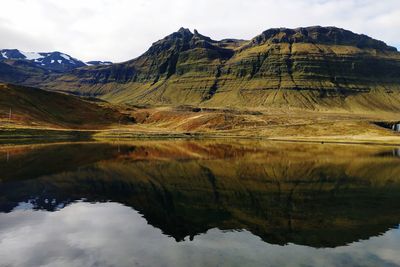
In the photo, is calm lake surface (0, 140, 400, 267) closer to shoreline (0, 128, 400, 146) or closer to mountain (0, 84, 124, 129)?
shoreline (0, 128, 400, 146)

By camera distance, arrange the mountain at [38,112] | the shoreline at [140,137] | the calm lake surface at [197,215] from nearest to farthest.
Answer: the calm lake surface at [197,215] → the shoreline at [140,137] → the mountain at [38,112]

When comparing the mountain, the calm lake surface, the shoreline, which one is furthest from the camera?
the mountain

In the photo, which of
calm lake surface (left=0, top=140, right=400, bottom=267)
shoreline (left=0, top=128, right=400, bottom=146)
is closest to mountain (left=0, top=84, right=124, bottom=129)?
shoreline (left=0, top=128, right=400, bottom=146)

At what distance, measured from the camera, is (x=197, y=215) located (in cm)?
4069

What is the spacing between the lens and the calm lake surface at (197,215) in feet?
96.3

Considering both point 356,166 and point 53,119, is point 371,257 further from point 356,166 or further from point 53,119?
point 53,119

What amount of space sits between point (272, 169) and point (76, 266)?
52.6 meters

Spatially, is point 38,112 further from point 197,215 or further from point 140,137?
point 197,215

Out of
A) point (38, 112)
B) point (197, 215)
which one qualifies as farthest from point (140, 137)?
point (197, 215)

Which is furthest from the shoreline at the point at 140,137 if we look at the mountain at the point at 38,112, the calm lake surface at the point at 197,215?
the calm lake surface at the point at 197,215

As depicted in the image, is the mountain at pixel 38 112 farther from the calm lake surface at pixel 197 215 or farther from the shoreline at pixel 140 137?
the calm lake surface at pixel 197 215

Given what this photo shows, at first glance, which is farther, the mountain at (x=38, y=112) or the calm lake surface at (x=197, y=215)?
the mountain at (x=38, y=112)

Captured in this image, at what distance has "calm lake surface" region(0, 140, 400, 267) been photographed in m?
29.3

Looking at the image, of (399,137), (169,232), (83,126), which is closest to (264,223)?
(169,232)
